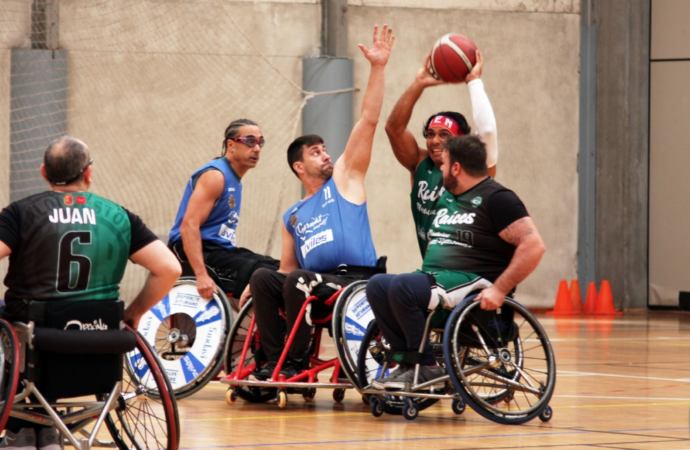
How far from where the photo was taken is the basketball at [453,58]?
5.75m

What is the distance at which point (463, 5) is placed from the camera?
1235cm

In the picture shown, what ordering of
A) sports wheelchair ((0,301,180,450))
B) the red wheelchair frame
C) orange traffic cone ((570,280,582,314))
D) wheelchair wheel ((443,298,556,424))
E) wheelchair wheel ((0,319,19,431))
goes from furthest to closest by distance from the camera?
A: orange traffic cone ((570,280,582,314)), the red wheelchair frame, wheelchair wheel ((443,298,556,424)), sports wheelchair ((0,301,180,450)), wheelchair wheel ((0,319,19,431))

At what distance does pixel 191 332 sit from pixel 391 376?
137 centimetres

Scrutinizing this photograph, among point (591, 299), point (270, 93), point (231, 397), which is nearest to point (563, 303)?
point (591, 299)

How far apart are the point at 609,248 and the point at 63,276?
10330mm

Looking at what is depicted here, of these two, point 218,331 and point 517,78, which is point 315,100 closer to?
point 517,78

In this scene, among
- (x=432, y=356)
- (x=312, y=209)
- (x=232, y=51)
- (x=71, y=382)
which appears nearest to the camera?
(x=71, y=382)

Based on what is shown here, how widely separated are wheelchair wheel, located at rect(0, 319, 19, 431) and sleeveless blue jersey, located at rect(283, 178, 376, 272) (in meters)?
2.24

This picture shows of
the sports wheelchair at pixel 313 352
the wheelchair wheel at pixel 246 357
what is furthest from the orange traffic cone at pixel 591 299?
the wheelchair wheel at pixel 246 357

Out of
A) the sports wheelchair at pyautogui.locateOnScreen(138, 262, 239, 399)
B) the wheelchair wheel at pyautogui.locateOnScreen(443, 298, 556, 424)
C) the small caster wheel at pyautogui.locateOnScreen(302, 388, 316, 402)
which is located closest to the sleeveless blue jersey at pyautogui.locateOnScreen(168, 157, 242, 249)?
the sports wheelchair at pyautogui.locateOnScreen(138, 262, 239, 399)

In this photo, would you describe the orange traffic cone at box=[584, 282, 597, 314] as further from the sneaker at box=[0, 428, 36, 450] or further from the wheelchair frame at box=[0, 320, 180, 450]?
the sneaker at box=[0, 428, 36, 450]

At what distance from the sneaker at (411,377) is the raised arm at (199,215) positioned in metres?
1.28

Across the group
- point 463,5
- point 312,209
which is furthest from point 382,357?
point 463,5

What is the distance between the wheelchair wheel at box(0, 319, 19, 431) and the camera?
3271mm
